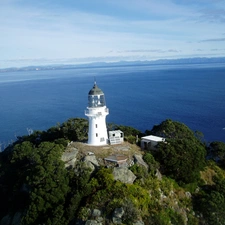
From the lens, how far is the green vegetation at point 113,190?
1089 inches

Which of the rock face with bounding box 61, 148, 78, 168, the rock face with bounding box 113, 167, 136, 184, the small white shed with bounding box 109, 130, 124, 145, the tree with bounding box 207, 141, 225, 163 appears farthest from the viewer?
the tree with bounding box 207, 141, 225, 163

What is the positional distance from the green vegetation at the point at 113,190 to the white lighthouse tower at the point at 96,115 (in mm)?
4714

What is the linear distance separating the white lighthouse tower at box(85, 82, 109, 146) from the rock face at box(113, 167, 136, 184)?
310 inches

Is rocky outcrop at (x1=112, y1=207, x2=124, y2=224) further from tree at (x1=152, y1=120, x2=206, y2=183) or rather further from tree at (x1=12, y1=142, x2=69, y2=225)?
tree at (x1=152, y1=120, x2=206, y2=183)

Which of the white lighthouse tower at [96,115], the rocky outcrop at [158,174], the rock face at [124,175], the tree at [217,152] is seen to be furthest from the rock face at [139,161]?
the tree at [217,152]

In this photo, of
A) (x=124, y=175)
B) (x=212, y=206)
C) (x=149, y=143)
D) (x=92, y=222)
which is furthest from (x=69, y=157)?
(x=212, y=206)

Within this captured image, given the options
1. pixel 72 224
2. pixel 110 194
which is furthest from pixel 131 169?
pixel 72 224

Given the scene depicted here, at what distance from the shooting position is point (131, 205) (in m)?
26.7

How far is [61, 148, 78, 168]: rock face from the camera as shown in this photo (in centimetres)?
3334

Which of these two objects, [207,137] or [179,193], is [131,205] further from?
[207,137]

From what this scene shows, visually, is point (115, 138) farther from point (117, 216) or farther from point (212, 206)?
point (212, 206)

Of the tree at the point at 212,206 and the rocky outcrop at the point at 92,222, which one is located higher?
the rocky outcrop at the point at 92,222

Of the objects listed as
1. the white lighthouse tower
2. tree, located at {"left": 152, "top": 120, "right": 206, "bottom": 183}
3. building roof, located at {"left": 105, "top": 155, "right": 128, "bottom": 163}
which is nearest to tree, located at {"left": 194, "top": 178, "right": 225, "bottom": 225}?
tree, located at {"left": 152, "top": 120, "right": 206, "bottom": 183}

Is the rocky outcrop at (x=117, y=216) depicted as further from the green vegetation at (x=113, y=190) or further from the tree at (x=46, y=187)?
the tree at (x=46, y=187)
